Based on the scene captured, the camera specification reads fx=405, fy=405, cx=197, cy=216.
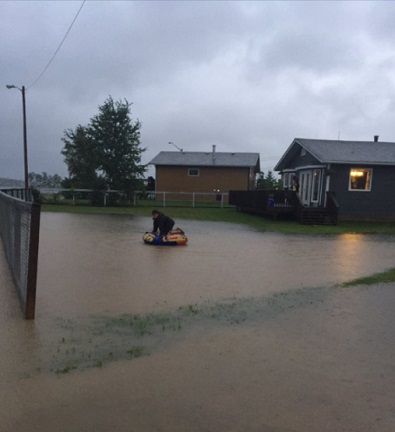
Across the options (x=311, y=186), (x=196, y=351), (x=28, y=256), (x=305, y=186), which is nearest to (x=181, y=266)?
(x=28, y=256)

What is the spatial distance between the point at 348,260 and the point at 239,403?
8.03 metres

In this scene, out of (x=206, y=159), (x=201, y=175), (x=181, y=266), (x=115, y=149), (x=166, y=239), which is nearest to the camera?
(x=181, y=266)

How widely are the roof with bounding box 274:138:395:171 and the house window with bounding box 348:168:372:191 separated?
69cm

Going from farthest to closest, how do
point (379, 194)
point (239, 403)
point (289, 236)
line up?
1. point (379, 194)
2. point (289, 236)
3. point (239, 403)

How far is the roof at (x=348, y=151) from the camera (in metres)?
21.3

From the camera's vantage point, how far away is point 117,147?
3167 cm

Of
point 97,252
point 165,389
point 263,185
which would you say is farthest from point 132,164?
point 165,389

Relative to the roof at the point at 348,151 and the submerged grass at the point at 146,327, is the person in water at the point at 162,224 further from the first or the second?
the roof at the point at 348,151

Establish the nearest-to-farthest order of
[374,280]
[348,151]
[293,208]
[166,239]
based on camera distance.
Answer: [374,280], [166,239], [293,208], [348,151]

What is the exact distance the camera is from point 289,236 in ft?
50.4

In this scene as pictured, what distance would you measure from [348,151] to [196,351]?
69.4 feet

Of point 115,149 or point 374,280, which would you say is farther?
point 115,149

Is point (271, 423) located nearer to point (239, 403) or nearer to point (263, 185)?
point (239, 403)

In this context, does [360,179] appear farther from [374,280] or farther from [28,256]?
[28,256]
